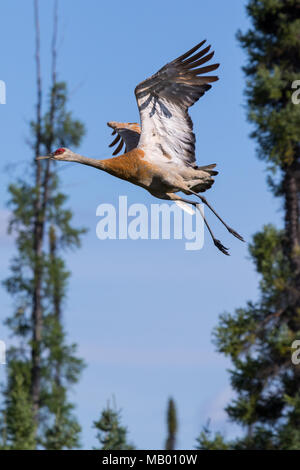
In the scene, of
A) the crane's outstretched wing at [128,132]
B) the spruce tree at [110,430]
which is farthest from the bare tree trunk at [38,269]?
the crane's outstretched wing at [128,132]

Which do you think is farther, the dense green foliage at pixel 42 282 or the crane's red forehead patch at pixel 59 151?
the dense green foliage at pixel 42 282

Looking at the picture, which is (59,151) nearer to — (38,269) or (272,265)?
(272,265)

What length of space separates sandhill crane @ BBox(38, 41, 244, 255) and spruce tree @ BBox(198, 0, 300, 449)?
12690 mm

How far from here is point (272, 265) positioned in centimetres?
1822

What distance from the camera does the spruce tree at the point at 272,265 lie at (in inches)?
717

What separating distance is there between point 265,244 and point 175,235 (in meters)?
12.5

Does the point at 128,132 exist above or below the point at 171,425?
above

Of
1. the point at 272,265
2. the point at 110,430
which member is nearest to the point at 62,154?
the point at 110,430

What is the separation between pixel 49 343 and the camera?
68.1 ft

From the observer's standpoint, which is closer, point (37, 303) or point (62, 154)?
point (62, 154)

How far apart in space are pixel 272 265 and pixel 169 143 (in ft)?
43.6

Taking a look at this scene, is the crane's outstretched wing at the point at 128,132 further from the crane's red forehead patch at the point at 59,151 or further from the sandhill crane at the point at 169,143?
the crane's red forehead patch at the point at 59,151
